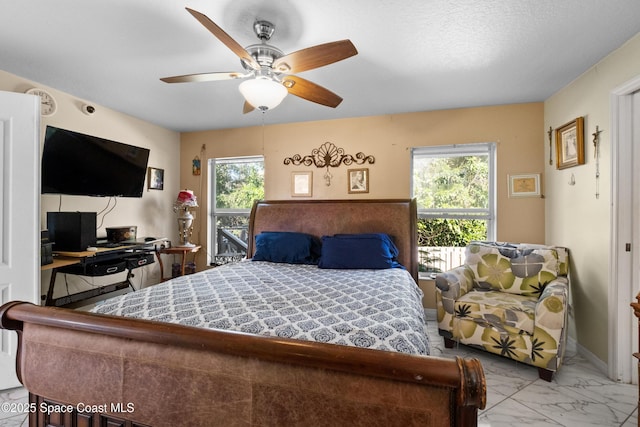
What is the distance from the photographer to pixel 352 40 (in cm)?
196

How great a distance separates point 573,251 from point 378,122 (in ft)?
7.42

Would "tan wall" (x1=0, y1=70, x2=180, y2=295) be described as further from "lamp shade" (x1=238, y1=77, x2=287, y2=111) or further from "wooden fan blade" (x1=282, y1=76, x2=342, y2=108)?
"wooden fan blade" (x1=282, y1=76, x2=342, y2=108)

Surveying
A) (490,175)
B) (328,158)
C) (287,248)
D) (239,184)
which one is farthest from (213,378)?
(239,184)

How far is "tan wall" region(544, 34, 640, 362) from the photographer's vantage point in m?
2.17

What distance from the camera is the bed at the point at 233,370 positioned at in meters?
0.81

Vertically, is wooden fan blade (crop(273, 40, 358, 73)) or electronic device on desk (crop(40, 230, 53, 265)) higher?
wooden fan blade (crop(273, 40, 358, 73))

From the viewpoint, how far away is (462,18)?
5.64 ft

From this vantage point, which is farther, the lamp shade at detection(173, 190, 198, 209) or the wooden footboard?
the lamp shade at detection(173, 190, 198, 209)

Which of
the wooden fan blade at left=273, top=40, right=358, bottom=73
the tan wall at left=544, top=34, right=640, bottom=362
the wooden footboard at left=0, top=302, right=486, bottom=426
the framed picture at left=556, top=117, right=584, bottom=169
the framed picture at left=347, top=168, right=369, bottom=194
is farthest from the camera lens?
the framed picture at left=347, top=168, right=369, bottom=194

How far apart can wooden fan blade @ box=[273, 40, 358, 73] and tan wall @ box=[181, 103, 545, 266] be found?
1.97m

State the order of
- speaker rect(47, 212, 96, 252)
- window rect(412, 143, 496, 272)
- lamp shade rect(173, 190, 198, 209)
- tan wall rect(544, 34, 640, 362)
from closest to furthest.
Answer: tan wall rect(544, 34, 640, 362) → speaker rect(47, 212, 96, 252) → window rect(412, 143, 496, 272) → lamp shade rect(173, 190, 198, 209)

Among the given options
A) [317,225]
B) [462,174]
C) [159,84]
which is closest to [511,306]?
[462,174]

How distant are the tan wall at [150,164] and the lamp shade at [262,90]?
1810mm

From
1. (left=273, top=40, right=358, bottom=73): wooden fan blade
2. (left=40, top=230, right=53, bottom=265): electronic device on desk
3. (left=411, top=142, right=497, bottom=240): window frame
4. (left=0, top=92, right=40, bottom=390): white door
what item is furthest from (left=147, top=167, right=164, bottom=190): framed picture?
(left=411, top=142, right=497, bottom=240): window frame
